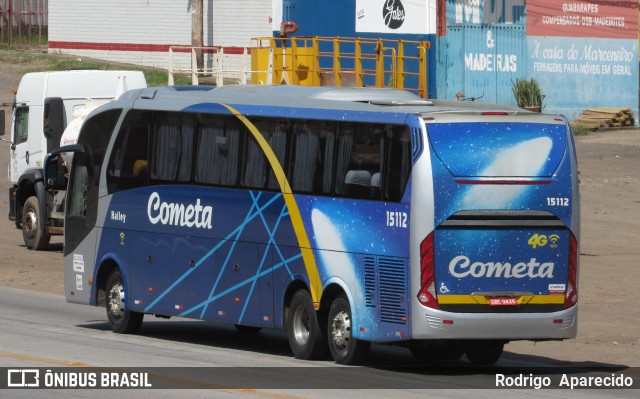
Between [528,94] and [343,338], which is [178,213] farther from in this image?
[528,94]

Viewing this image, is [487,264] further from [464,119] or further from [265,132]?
[265,132]

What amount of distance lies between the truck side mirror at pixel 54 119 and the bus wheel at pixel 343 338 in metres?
15.0

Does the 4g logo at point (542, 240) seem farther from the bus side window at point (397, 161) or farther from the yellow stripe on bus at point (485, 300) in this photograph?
the bus side window at point (397, 161)

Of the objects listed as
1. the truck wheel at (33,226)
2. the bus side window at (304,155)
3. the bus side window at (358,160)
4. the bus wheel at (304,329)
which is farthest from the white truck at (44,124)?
the bus side window at (358,160)

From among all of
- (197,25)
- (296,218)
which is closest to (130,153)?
(296,218)

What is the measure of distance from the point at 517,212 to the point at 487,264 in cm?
63

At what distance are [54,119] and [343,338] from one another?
1538 cm

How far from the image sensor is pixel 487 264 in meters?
14.9

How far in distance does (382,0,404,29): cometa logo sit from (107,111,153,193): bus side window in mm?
26790

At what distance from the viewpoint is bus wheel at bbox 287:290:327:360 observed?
633 inches

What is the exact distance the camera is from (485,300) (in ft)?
Result: 48.9

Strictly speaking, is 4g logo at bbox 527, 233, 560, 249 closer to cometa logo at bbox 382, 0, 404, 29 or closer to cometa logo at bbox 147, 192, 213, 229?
cometa logo at bbox 147, 192, 213, 229

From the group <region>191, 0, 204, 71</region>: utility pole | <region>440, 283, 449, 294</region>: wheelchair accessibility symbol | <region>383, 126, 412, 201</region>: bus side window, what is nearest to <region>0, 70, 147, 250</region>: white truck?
<region>383, 126, 412, 201</region>: bus side window

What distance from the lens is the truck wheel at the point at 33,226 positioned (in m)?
30.5
